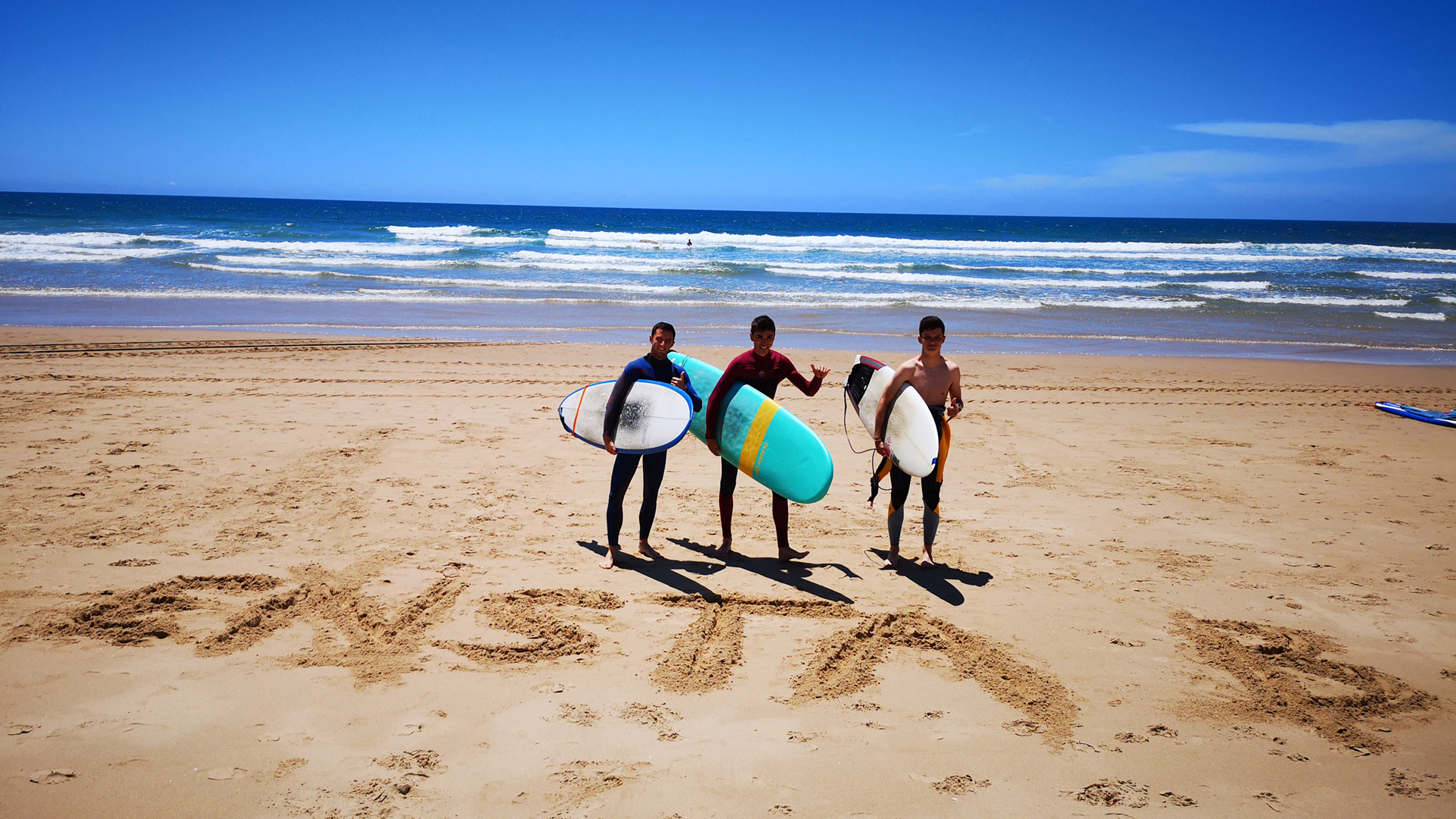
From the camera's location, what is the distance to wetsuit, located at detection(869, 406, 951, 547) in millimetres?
4395

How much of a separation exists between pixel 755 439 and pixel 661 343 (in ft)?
2.71

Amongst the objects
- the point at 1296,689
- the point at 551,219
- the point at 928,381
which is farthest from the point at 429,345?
the point at 551,219

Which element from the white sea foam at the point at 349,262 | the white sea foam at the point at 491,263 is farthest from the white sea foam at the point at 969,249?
the white sea foam at the point at 349,262

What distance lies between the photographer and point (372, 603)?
153 inches

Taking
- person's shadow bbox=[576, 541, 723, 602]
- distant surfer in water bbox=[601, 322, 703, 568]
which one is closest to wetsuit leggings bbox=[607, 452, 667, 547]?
distant surfer in water bbox=[601, 322, 703, 568]

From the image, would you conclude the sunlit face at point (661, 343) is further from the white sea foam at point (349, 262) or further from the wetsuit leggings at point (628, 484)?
the white sea foam at point (349, 262)

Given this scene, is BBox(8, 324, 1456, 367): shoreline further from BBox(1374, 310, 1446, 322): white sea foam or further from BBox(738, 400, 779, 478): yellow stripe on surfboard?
BBox(738, 400, 779, 478): yellow stripe on surfboard

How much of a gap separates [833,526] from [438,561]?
2508mm

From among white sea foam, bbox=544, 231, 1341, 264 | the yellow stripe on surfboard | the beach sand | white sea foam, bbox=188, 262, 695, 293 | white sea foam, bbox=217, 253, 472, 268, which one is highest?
white sea foam, bbox=544, 231, 1341, 264

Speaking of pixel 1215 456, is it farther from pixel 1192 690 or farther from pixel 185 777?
pixel 185 777

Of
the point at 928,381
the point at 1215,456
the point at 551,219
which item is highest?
the point at 551,219

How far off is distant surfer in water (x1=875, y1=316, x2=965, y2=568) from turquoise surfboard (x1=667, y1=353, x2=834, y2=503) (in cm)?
38

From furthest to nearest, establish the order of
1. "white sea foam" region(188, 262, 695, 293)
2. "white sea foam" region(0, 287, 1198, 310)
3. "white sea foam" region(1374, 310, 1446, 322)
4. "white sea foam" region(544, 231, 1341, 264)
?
"white sea foam" region(544, 231, 1341, 264) → "white sea foam" region(188, 262, 695, 293) → "white sea foam" region(1374, 310, 1446, 322) → "white sea foam" region(0, 287, 1198, 310)

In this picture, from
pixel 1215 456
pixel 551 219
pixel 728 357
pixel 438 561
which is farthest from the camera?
pixel 551 219
